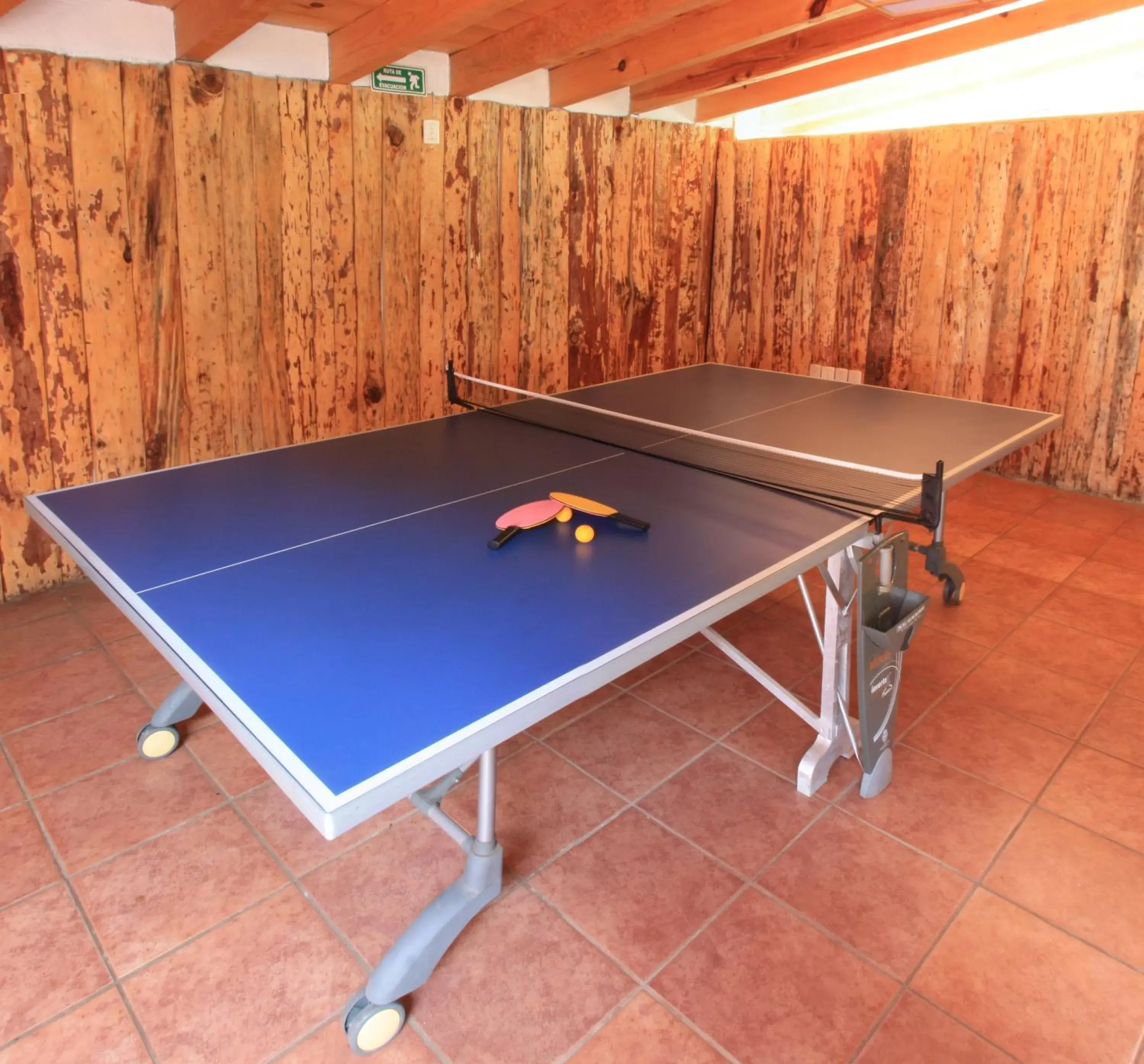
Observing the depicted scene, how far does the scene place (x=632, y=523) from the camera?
1852mm

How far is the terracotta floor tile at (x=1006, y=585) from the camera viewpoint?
10.9ft

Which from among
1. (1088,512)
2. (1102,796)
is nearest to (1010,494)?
(1088,512)

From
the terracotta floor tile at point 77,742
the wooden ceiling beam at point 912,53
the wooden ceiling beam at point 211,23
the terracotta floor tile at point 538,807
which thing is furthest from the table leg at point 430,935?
the wooden ceiling beam at point 912,53

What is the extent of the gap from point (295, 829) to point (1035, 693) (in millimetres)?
2121

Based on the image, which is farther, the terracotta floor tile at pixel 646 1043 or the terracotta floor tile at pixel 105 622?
the terracotta floor tile at pixel 105 622

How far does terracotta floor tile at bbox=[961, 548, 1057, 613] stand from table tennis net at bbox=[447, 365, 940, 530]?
4.51ft

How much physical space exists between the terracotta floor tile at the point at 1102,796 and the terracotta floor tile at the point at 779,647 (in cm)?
75

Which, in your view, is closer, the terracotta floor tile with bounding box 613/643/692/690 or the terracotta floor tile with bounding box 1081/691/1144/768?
the terracotta floor tile with bounding box 1081/691/1144/768

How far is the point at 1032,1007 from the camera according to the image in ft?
5.52

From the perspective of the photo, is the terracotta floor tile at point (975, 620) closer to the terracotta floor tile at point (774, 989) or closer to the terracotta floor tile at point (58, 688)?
the terracotta floor tile at point (774, 989)

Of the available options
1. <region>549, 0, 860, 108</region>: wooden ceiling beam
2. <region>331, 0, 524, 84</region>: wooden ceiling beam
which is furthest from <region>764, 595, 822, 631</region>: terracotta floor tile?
<region>331, 0, 524, 84</region>: wooden ceiling beam

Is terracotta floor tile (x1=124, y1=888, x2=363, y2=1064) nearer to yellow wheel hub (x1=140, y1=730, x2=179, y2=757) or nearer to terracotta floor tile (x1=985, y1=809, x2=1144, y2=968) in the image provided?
yellow wheel hub (x1=140, y1=730, x2=179, y2=757)

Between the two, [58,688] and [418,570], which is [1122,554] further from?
[58,688]

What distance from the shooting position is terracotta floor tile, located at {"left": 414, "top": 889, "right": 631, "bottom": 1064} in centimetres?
161
